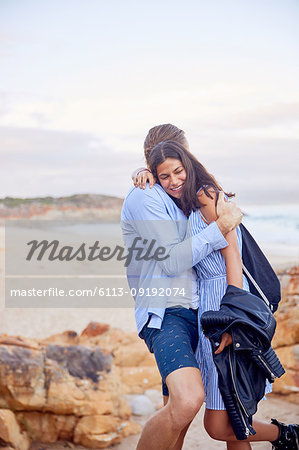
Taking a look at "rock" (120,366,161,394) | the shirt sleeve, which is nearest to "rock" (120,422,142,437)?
"rock" (120,366,161,394)

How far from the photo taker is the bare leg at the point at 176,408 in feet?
6.98

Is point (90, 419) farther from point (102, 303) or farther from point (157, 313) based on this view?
point (102, 303)

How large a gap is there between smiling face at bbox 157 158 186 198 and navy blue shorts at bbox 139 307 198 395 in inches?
22.8

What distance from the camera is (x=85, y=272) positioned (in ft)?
44.8

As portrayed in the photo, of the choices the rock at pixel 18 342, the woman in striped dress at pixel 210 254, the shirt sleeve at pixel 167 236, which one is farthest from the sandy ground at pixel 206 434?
the shirt sleeve at pixel 167 236

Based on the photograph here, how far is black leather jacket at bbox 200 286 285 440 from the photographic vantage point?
222cm

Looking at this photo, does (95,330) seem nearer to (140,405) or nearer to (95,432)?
(140,405)

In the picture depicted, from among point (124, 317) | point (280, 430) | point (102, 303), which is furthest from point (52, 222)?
point (280, 430)

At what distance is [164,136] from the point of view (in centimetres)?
273

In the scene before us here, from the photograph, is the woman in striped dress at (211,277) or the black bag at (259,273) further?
the black bag at (259,273)

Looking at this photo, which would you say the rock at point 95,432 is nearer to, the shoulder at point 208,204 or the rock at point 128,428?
the rock at point 128,428

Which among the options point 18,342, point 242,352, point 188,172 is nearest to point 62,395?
point 18,342

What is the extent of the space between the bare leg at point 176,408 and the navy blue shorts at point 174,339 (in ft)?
0.14

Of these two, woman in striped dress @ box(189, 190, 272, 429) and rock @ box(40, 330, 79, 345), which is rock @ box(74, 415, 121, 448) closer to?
rock @ box(40, 330, 79, 345)
